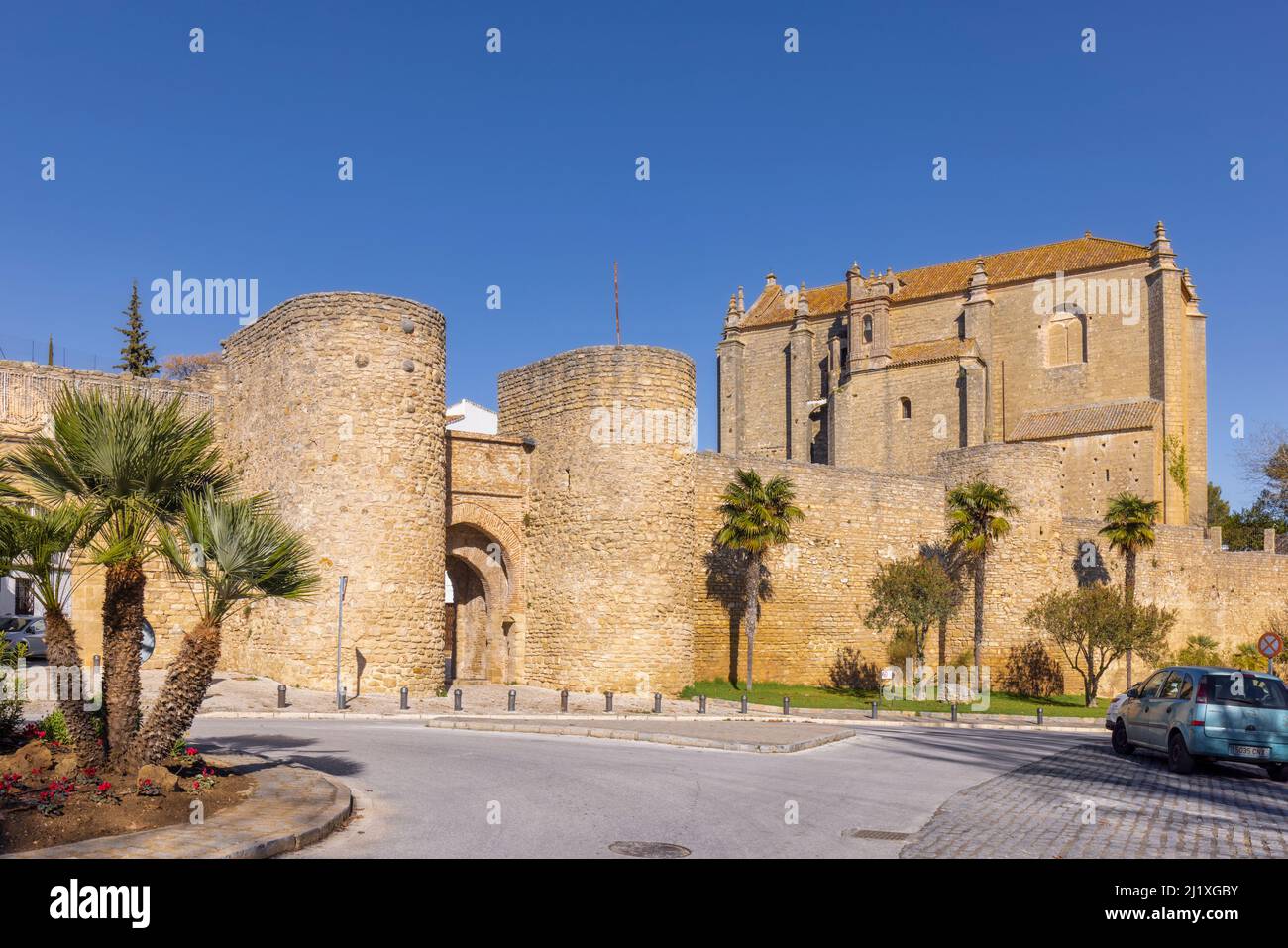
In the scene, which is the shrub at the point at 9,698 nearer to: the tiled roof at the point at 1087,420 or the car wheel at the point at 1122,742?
the car wheel at the point at 1122,742

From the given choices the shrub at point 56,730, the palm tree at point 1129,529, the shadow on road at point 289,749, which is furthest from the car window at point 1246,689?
the palm tree at point 1129,529

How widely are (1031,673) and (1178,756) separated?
24.0 metres

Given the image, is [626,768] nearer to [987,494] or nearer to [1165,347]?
[987,494]

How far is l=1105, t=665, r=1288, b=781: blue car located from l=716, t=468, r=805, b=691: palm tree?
1431 centimetres

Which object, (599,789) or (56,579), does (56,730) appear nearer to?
(56,579)

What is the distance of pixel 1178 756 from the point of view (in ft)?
48.2

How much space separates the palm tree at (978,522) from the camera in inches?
1388

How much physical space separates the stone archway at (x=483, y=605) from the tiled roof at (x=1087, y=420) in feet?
114

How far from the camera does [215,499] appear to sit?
1006cm

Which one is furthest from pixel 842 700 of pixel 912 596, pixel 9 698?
pixel 9 698

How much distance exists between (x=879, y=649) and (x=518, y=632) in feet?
42.6

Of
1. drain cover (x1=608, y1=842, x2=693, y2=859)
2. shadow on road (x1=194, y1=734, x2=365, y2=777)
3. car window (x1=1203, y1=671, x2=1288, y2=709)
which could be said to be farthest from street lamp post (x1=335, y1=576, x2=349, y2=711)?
car window (x1=1203, y1=671, x2=1288, y2=709)

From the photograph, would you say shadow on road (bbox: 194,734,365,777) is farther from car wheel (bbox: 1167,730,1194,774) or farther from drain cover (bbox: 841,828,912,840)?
car wheel (bbox: 1167,730,1194,774)
